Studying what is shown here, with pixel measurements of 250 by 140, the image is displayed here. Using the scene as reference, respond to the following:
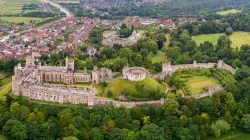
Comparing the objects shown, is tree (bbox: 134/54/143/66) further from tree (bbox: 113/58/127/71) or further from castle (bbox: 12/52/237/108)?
castle (bbox: 12/52/237/108)

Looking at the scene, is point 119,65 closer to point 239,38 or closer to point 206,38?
point 206,38

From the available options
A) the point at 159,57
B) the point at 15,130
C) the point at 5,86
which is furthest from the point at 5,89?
the point at 159,57

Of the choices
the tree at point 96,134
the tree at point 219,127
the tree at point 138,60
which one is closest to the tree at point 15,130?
the tree at point 96,134

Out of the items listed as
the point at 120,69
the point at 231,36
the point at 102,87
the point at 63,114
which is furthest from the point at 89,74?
the point at 231,36

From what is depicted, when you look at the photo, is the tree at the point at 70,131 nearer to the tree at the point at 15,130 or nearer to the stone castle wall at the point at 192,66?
the tree at the point at 15,130

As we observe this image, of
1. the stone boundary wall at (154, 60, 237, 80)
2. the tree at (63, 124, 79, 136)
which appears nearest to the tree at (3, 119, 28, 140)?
the tree at (63, 124, 79, 136)

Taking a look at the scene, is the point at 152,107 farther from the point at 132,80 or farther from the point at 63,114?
the point at 63,114
